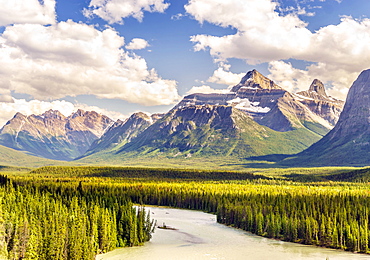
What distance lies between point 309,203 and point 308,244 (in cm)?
4010

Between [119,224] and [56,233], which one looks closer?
[56,233]

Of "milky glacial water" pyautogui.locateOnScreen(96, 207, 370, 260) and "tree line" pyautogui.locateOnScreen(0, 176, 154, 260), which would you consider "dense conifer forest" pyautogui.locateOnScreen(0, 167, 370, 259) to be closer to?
"tree line" pyautogui.locateOnScreen(0, 176, 154, 260)

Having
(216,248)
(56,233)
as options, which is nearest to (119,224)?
(216,248)

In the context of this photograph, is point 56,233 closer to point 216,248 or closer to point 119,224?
point 119,224

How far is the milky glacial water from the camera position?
11994 cm

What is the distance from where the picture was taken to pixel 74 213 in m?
119

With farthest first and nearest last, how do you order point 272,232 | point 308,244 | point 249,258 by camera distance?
1. point 272,232
2. point 308,244
3. point 249,258

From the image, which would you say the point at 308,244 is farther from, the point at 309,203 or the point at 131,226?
the point at 131,226

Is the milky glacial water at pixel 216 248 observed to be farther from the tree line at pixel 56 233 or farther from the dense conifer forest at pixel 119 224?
the tree line at pixel 56 233

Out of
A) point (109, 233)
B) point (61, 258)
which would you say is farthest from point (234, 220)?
point (61, 258)

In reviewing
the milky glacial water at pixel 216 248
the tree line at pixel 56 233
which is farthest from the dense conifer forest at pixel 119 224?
the milky glacial water at pixel 216 248

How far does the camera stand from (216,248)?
5221 inches

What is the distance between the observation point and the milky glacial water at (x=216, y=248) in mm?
119938

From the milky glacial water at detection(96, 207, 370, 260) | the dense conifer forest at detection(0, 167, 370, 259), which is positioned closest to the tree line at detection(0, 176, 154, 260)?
the dense conifer forest at detection(0, 167, 370, 259)
